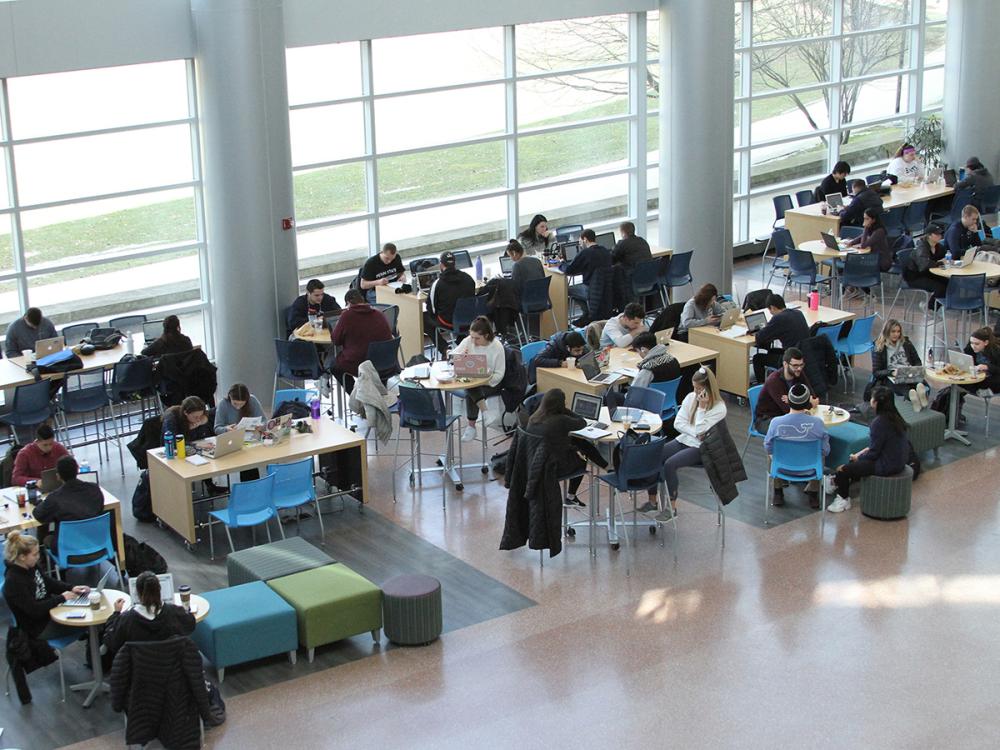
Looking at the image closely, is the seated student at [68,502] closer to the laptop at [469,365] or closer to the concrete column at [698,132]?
the laptop at [469,365]

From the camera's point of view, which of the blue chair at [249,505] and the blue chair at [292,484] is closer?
the blue chair at [249,505]

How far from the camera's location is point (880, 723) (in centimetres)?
839

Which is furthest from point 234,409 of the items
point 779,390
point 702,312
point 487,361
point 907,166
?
point 907,166

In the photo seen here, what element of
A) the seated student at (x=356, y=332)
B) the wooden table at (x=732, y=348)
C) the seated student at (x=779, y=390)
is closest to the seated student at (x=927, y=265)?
the wooden table at (x=732, y=348)

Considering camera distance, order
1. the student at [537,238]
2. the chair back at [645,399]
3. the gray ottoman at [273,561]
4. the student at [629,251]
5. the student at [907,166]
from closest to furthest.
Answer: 1. the gray ottoman at [273,561]
2. the chair back at [645,399]
3. the student at [629,251]
4. the student at [537,238]
5. the student at [907,166]

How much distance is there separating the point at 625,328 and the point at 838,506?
2.97m

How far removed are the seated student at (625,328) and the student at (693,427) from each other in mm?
2193

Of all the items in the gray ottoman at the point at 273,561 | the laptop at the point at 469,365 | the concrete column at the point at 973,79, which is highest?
the concrete column at the point at 973,79

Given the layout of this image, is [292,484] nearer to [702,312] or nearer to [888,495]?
[888,495]

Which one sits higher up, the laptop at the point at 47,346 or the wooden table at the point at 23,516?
the laptop at the point at 47,346

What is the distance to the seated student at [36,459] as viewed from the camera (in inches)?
419

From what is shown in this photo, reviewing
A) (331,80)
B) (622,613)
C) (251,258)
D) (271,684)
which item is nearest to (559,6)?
(331,80)

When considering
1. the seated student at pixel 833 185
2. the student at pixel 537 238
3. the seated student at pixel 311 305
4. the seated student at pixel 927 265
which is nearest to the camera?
the seated student at pixel 311 305

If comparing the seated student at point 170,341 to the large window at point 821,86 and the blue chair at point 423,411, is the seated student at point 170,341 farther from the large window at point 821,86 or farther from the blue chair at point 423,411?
the large window at point 821,86
